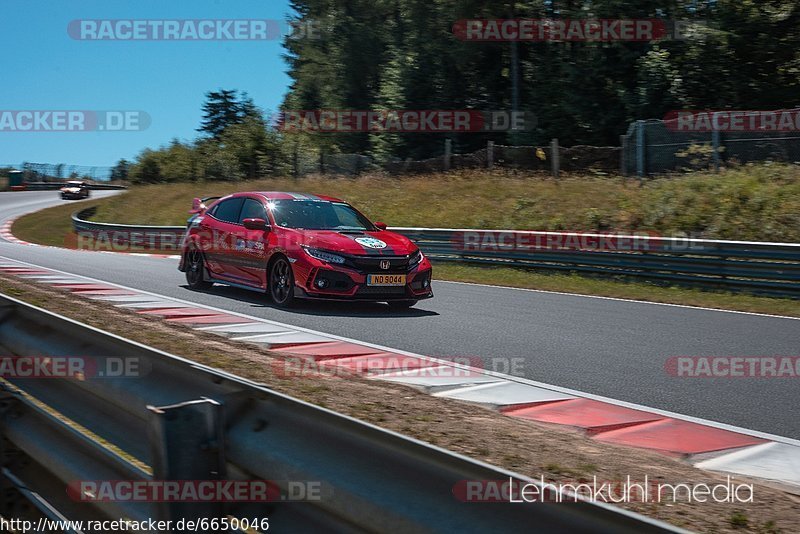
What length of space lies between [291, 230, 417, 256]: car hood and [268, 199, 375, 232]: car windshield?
0.99 ft

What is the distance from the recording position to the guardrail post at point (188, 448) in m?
2.52

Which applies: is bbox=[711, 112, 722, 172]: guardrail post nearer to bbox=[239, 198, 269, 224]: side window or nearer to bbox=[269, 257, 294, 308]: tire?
bbox=[239, 198, 269, 224]: side window

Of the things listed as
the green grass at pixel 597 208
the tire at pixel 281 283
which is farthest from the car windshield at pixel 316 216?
the green grass at pixel 597 208

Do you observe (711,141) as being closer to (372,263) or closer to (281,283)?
(372,263)

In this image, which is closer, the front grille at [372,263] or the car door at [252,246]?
the front grille at [372,263]

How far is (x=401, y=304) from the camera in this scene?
12.4 metres

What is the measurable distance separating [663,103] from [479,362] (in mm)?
27091

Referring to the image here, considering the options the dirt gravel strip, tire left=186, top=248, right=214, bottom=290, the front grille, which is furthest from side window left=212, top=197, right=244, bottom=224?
the dirt gravel strip

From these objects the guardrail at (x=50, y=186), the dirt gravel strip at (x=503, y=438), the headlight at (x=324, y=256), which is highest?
the guardrail at (x=50, y=186)

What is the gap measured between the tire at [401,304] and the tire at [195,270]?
2999 millimetres

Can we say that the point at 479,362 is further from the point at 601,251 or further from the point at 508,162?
the point at 508,162

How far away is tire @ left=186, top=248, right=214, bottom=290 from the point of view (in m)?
13.5

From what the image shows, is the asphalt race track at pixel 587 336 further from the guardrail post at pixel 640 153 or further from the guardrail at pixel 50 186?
the guardrail at pixel 50 186

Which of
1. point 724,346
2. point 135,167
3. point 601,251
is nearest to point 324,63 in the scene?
point 135,167
